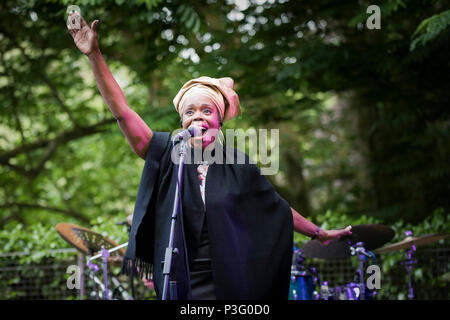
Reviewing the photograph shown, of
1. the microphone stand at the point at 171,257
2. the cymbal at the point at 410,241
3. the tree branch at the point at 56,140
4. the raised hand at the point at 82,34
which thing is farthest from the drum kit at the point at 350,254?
the tree branch at the point at 56,140

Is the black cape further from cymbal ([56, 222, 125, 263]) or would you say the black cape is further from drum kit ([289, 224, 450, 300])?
cymbal ([56, 222, 125, 263])

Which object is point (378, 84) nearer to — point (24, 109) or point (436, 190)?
point (436, 190)

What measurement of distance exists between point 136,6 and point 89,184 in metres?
7.51

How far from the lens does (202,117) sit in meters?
2.56

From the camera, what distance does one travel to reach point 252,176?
2498mm

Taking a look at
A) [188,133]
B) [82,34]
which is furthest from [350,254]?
[82,34]

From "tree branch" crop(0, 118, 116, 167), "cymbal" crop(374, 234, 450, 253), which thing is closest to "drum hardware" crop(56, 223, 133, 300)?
"cymbal" crop(374, 234, 450, 253)

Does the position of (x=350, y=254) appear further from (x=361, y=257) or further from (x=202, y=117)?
(x=202, y=117)

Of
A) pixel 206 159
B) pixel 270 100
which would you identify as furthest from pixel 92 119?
pixel 206 159

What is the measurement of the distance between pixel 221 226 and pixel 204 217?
0.10 meters

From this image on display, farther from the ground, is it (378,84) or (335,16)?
(335,16)

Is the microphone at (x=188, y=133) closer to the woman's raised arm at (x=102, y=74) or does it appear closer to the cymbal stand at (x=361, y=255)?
the woman's raised arm at (x=102, y=74)

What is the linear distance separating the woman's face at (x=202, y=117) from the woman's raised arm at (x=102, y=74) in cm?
32

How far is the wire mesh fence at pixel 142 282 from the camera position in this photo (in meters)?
5.71
